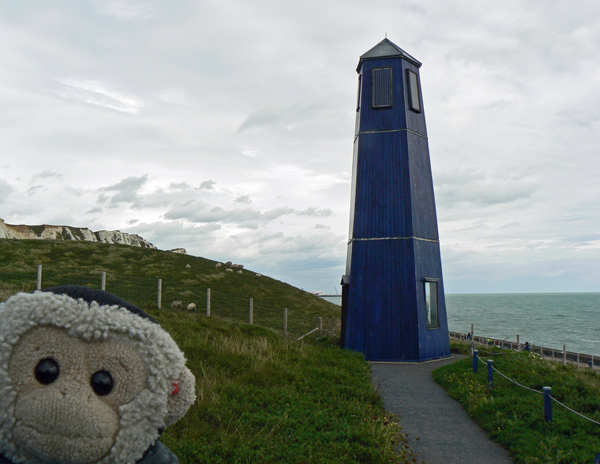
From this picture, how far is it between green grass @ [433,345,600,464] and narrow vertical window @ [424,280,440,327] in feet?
12.9

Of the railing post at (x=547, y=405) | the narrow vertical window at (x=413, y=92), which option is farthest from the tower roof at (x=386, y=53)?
the railing post at (x=547, y=405)

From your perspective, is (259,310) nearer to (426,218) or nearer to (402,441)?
(426,218)

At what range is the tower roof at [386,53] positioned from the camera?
17297 mm

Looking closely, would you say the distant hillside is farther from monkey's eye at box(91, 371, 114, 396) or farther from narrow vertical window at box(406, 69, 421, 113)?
monkey's eye at box(91, 371, 114, 396)

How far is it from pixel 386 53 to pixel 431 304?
9.53 meters

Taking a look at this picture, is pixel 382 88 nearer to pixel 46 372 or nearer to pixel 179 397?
pixel 179 397

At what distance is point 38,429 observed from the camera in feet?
7.27

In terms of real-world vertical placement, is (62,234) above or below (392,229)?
above

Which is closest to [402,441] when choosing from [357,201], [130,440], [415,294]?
[130,440]

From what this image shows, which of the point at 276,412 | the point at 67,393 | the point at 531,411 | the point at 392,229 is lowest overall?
the point at 531,411

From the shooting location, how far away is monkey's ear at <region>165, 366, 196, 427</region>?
289 centimetres

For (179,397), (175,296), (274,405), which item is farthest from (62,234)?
(179,397)

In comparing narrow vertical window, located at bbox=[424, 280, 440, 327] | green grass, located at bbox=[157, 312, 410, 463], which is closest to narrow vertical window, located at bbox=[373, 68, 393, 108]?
narrow vertical window, located at bbox=[424, 280, 440, 327]

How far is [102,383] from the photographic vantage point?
237 cm
